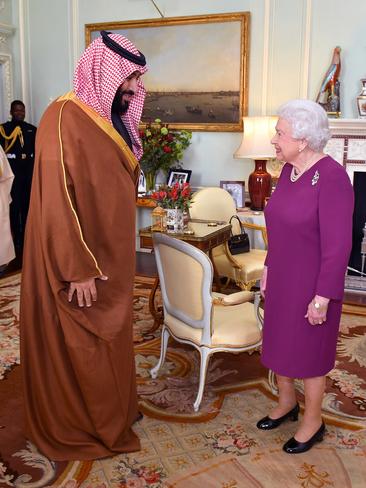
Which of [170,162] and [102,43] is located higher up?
[102,43]

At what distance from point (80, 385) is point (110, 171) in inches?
37.3

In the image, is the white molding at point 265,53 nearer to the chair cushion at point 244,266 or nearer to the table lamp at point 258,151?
the table lamp at point 258,151

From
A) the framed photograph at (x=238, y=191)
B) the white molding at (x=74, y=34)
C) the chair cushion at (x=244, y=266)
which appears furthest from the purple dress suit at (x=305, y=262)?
the white molding at (x=74, y=34)

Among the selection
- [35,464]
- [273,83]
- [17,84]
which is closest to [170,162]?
[273,83]

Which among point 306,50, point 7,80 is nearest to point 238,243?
point 306,50

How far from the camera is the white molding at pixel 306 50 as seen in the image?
5.34 metres

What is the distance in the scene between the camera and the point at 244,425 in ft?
9.20

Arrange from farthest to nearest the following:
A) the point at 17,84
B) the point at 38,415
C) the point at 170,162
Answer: the point at 17,84, the point at 170,162, the point at 38,415

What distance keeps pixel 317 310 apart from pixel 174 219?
5.43 ft

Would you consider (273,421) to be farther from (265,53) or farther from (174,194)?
(265,53)

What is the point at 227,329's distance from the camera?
2922 millimetres

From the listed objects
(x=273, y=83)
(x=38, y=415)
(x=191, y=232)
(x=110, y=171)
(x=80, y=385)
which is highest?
(x=273, y=83)

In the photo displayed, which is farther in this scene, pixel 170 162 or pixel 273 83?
pixel 170 162

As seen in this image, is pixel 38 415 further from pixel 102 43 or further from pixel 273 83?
pixel 273 83
